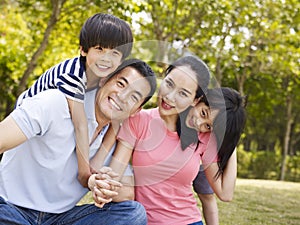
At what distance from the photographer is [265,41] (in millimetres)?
10570

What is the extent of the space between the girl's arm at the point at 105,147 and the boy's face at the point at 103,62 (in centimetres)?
24

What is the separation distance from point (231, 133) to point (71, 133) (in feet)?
2.58

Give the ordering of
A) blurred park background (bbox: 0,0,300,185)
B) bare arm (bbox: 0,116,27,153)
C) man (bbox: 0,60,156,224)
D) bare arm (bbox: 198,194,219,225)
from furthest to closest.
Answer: blurred park background (bbox: 0,0,300,185)
bare arm (bbox: 198,194,219,225)
man (bbox: 0,60,156,224)
bare arm (bbox: 0,116,27,153)

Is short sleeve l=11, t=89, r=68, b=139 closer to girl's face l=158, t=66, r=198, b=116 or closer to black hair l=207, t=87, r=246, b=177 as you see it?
girl's face l=158, t=66, r=198, b=116

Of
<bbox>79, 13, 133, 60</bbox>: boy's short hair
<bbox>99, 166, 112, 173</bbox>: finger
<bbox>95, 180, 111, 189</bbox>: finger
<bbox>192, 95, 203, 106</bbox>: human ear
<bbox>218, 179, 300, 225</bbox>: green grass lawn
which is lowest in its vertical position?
<bbox>218, 179, 300, 225</bbox>: green grass lawn

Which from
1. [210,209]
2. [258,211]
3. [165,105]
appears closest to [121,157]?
[165,105]

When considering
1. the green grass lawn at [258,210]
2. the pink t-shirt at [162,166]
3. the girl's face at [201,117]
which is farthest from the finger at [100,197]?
the green grass lawn at [258,210]

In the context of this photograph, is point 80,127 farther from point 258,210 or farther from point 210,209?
point 258,210

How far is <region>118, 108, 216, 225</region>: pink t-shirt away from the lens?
7.31ft

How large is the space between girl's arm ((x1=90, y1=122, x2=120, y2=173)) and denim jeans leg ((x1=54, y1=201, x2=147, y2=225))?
177 millimetres

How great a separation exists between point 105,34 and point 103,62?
0.43 feet

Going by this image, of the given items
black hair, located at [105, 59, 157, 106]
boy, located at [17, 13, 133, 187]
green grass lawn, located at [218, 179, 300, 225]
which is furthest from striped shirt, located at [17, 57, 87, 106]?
green grass lawn, located at [218, 179, 300, 225]

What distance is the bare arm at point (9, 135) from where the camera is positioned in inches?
69.3

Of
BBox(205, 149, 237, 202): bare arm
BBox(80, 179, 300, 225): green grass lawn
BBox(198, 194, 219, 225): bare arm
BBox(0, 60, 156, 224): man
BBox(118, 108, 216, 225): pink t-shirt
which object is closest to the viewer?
BBox(0, 60, 156, 224): man
